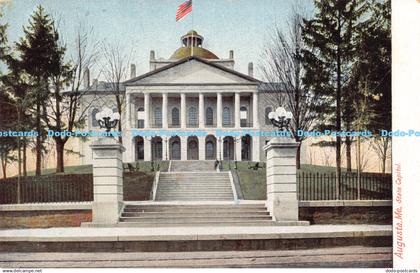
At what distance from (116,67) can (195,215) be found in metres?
4.78

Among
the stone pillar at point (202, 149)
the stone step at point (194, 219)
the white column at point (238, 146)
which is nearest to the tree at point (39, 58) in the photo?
the stone step at point (194, 219)

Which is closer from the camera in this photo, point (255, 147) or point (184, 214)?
point (184, 214)

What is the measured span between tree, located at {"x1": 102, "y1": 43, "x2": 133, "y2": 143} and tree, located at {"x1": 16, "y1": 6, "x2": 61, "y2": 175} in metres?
1.25

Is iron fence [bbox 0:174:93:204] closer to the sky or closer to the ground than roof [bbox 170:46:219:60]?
closer to the ground

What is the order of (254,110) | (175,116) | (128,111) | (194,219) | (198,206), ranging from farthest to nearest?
(175,116) → (254,110) → (128,111) → (198,206) → (194,219)

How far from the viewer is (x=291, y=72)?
1064cm

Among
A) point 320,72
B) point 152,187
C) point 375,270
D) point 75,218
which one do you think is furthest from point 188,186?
point 375,270

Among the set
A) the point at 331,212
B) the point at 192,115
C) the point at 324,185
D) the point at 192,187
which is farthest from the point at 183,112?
the point at 331,212

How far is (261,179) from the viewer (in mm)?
13047

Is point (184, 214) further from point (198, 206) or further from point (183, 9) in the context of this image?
point (183, 9)

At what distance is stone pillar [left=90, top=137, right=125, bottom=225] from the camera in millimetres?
8805

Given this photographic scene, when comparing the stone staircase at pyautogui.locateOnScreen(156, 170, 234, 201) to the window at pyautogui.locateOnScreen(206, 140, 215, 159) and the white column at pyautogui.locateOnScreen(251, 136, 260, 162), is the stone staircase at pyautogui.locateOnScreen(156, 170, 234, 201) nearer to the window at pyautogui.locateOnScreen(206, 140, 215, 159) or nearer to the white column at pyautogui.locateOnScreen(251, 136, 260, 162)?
the white column at pyautogui.locateOnScreen(251, 136, 260, 162)

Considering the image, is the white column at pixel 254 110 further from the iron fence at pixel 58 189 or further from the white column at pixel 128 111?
the iron fence at pixel 58 189

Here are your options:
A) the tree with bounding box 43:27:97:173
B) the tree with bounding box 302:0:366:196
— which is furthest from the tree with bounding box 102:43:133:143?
the tree with bounding box 302:0:366:196
